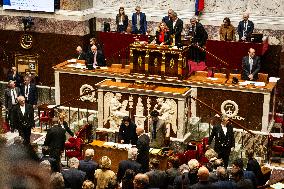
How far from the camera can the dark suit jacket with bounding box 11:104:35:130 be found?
1184 cm

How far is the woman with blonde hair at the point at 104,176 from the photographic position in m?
8.02

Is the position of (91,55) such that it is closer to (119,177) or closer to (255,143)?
(255,143)

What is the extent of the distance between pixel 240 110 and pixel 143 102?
98.6 inches

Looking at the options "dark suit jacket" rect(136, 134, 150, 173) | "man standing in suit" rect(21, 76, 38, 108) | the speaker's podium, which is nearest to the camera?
"dark suit jacket" rect(136, 134, 150, 173)

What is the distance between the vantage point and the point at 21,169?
86 centimetres

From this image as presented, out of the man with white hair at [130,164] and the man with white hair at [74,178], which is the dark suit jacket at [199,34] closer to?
the man with white hair at [130,164]

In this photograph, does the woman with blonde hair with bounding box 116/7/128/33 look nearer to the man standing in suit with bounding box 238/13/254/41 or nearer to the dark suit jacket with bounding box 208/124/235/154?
the man standing in suit with bounding box 238/13/254/41

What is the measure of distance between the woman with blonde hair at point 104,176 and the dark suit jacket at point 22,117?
4.16 metres

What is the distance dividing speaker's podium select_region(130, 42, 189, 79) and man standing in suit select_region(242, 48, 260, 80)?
5.05 ft

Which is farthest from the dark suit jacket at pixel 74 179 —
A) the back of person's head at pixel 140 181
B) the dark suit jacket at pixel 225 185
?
the dark suit jacket at pixel 225 185

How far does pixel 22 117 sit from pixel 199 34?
626 cm

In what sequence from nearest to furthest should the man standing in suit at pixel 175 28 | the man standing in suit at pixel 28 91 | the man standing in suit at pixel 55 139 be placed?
the man standing in suit at pixel 55 139
the man standing in suit at pixel 175 28
the man standing in suit at pixel 28 91

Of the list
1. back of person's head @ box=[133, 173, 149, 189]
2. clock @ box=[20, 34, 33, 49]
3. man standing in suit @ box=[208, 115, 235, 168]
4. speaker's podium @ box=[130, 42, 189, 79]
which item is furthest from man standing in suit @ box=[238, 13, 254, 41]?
back of person's head @ box=[133, 173, 149, 189]

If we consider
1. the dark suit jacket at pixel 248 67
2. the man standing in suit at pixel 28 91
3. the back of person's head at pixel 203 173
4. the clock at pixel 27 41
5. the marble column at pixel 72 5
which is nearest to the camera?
the back of person's head at pixel 203 173
